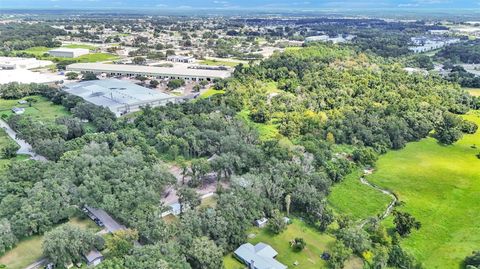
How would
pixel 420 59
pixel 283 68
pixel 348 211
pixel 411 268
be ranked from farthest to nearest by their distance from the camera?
pixel 420 59 < pixel 283 68 < pixel 348 211 < pixel 411 268

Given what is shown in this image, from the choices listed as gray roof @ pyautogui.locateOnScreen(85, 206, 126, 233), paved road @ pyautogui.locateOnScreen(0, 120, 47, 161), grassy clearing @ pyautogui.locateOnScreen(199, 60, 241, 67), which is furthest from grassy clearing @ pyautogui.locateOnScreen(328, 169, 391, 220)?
grassy clearing @ pyautogui.locateOnScreen(199, 60, 241, 67)

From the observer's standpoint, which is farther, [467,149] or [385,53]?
[385,53]

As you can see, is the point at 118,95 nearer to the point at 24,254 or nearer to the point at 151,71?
the point at 151,71

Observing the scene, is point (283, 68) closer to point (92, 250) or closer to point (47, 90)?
point (47, 90)

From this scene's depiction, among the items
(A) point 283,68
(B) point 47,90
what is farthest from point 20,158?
(A) point 283,68

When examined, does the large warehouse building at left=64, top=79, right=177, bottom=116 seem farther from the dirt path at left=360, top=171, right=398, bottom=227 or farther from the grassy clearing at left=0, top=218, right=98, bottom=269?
the dirt path at left=360, top=171, right=398, bottom=227

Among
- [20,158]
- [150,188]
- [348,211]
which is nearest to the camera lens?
[150,188]

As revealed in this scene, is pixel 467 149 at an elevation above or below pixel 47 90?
below

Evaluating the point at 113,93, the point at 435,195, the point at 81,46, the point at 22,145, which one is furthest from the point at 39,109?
the point at 81,46
